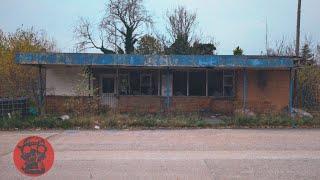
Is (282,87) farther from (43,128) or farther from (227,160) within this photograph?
(227,160)

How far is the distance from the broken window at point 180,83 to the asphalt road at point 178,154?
921 cm

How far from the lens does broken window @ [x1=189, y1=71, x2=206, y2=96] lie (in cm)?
2519

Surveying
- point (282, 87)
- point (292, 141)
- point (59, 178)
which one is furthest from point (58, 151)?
point (282, 87)

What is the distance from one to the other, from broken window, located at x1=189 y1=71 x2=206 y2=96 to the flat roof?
170 inches

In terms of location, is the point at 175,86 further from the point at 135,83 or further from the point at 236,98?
the point at 236,98

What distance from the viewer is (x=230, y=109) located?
24.4 metres

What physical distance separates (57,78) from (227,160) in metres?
16.4

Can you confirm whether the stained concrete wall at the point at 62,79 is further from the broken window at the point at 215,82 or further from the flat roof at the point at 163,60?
the broken window at the point at 215,82

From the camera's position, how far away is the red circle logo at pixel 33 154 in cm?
479

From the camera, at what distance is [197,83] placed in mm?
25234

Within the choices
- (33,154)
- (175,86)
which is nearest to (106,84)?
(175,86)

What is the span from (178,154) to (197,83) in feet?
48.1

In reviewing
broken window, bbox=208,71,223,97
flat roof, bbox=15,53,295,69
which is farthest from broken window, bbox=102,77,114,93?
broken window, bbox=208,71,223,97

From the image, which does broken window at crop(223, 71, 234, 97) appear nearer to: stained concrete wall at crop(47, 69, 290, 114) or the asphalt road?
stained concrete wall at crop(47, 69, 290, 114)
